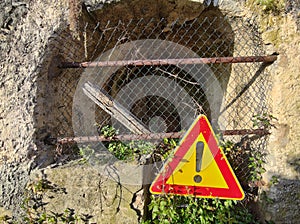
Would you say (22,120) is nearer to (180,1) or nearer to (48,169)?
(48,169)

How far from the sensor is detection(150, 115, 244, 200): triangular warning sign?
2.24 m

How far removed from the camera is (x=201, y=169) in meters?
2.27

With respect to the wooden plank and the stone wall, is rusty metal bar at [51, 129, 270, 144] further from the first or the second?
the wooden plank

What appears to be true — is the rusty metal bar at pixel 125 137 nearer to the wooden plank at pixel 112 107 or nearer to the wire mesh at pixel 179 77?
the wire mesh at pixel 179 77

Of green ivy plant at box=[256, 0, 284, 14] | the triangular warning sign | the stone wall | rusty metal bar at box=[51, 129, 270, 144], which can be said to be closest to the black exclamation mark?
the triangular warning sign

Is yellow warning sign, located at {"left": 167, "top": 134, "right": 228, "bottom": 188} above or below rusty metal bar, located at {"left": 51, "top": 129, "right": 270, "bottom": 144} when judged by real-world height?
below

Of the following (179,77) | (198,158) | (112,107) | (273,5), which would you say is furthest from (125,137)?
(273,5)

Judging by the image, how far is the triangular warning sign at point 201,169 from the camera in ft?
7.34

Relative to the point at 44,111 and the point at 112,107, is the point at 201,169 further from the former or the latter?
the point at 44,111

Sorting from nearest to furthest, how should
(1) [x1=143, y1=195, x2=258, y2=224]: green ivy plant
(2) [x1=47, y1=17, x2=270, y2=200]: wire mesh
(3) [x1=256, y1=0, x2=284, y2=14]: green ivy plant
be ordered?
(1) [x1=143, y1=195, x2=258, y2=224]: green ivy plant < (3) [x1=256, y1=0, x2=284, y2=14]: green ivy plant < (2) [x1=47, y1=17, x2=270, y2=200]: wire mesh

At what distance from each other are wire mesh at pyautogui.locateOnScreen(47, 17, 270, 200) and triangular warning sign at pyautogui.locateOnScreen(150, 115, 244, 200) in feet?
1.76

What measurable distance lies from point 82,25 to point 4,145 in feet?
3.77

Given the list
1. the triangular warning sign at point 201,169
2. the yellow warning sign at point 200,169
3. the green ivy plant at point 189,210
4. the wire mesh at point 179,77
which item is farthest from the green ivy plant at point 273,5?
the green ivy plant at point 189,210

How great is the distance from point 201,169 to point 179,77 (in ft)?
4.82
